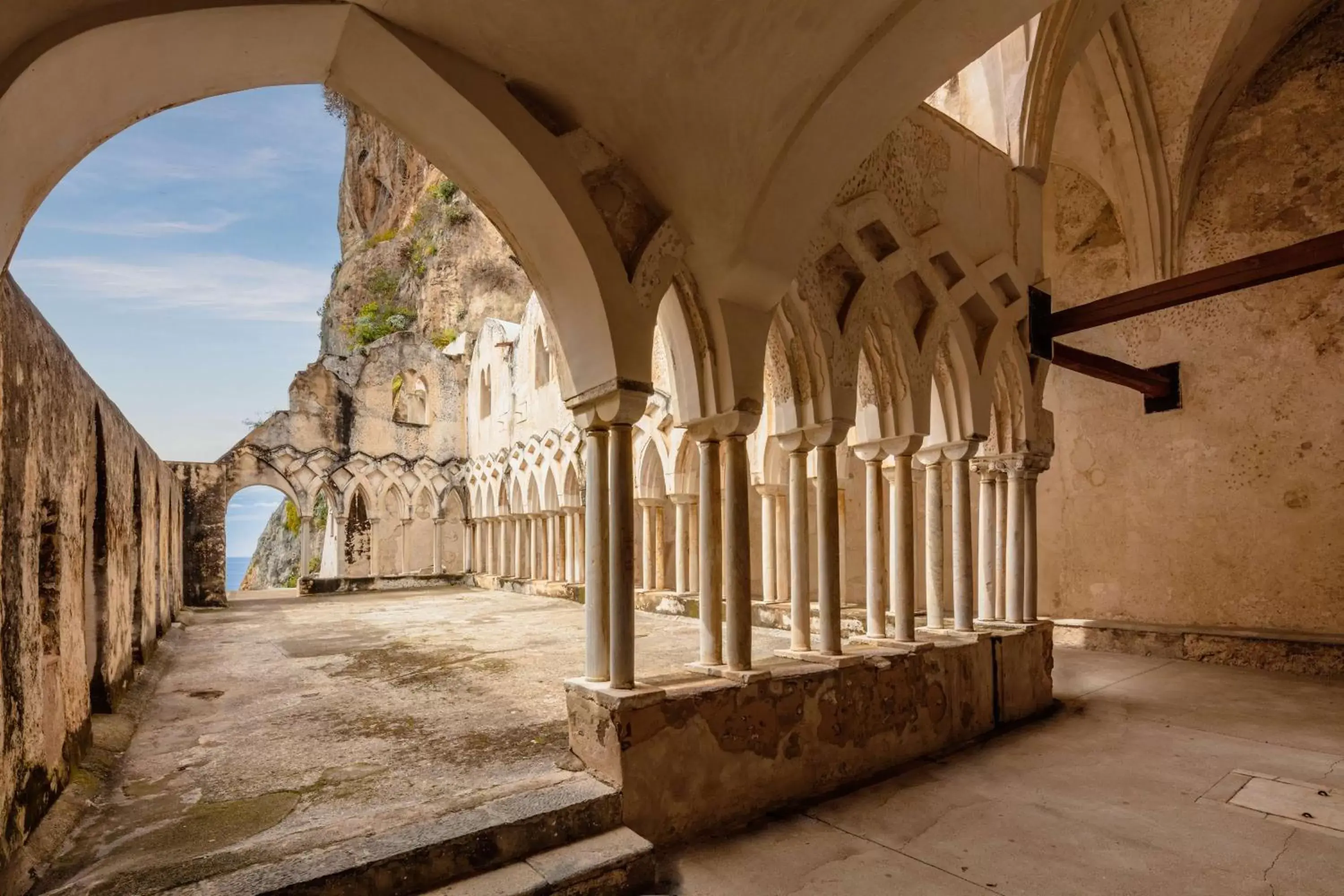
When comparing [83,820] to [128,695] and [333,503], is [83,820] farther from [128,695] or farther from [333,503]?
[333,503]

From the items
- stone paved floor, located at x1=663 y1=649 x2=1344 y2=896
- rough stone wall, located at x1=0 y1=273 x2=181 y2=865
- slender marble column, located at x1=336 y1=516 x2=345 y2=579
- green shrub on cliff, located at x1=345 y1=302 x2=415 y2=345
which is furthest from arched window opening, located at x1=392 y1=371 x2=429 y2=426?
stone paved floor, located at x1=663 y1=649 x2=1344 y2=896

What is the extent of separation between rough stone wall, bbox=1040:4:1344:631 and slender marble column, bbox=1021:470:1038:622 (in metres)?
3.34

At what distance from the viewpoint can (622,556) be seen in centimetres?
333

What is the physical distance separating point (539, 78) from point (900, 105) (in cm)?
177

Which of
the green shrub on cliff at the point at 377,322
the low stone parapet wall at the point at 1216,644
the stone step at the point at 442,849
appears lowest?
the low stone parapet wall at the point at 1216,644

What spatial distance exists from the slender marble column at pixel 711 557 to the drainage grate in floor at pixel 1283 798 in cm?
257

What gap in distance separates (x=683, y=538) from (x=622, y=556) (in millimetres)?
6203

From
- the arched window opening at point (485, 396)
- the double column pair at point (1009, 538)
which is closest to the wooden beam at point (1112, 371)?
the double column pair at point (1009, 538)

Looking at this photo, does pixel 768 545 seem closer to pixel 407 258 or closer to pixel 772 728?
pixel 772 728

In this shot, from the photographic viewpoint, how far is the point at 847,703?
3934mm

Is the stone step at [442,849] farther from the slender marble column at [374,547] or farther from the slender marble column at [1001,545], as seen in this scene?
the slender marble column at [374,547]

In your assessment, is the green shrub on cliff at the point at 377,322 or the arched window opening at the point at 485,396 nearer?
the arched window opening at the point at 485,396

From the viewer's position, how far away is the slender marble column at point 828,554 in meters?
4.12

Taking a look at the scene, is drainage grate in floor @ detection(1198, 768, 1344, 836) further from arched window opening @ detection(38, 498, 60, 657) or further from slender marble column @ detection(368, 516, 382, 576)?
slender marble column @ detection(368, 516, 382, 576)
